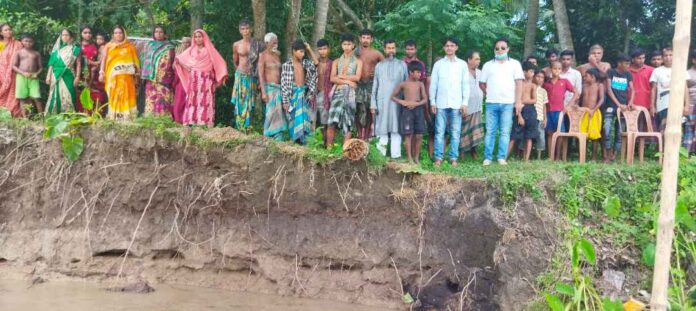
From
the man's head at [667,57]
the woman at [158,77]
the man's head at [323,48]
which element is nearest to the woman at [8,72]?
the woman at [158,77]

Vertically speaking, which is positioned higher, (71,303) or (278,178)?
(278,178)

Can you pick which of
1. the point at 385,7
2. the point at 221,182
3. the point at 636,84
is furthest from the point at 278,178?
the point at 385,7

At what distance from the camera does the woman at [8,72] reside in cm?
923

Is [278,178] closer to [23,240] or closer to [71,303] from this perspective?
[71,303]

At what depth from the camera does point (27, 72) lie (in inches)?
365

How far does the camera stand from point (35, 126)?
8359 mm

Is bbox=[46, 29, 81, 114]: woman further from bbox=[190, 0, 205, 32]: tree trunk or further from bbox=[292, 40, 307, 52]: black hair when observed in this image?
bbox=[292, 40, 307, 52]: black hair

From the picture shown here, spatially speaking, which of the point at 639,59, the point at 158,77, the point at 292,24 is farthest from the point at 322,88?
the point at 639,59

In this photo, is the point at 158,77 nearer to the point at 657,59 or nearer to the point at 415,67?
the point at 415,67

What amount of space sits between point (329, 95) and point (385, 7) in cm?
435

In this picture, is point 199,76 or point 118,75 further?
point 118,75

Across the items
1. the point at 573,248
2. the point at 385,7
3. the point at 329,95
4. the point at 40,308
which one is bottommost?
the point at 40,308

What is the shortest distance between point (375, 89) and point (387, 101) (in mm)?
220

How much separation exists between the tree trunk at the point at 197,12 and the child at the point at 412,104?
3093mm
